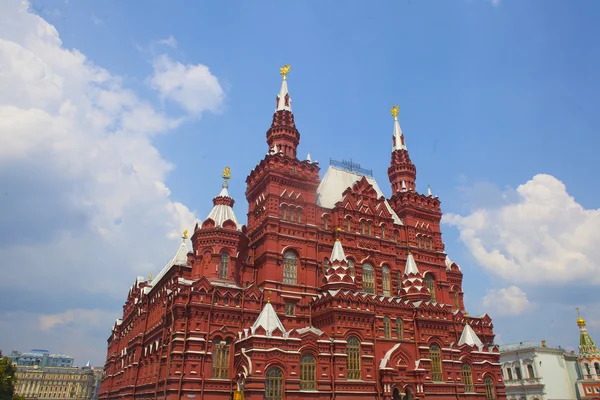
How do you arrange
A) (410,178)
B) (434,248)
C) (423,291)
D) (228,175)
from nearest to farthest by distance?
(423,291), (228,175), (434,248), (410,178)

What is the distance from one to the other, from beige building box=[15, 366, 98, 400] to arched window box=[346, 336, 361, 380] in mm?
122382

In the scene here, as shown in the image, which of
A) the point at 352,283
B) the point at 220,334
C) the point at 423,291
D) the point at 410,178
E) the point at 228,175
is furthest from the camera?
the point at 410,178

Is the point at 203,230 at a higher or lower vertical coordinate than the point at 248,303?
higher

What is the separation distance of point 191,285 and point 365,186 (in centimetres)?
2074

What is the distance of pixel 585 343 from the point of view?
68.5 metres

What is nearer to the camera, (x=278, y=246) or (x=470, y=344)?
(x=278, y=246)

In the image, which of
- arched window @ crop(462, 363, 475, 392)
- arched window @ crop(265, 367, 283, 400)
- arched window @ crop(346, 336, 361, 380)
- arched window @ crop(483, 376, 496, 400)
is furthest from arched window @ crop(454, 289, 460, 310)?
arched window @ crop(265, 367, 283, 400)

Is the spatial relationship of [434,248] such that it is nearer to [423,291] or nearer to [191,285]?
[423,291]

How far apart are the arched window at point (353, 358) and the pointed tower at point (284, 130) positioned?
18.9 m

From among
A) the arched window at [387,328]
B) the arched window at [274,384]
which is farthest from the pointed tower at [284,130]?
the arched window at [274,384]

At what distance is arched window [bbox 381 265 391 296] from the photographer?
42.8 m

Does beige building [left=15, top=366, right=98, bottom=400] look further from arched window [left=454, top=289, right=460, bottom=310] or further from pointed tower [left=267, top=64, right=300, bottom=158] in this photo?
arched window [left=454, top=289, right=460, bottom=310]

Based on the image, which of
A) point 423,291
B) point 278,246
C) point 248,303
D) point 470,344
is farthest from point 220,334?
point 470,344

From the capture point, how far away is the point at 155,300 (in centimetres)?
4622
